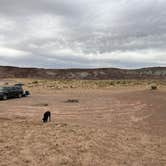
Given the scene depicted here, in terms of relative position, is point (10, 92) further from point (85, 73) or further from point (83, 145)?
point (85, 73)

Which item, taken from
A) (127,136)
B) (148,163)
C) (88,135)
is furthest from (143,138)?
(148,163)

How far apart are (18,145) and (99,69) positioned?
4154 inches

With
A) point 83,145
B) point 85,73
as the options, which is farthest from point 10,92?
point 85,73

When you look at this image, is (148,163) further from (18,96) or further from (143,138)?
(18,96)

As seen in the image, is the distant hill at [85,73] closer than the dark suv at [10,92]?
No

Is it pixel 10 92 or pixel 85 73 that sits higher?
pixel 85 73

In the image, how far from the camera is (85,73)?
10644cm

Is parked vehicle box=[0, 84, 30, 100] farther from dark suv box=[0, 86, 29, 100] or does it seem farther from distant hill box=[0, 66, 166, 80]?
distant hill box=[0, 66, 166, 80]

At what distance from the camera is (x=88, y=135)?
387 inches

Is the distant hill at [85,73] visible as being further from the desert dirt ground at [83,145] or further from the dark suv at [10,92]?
the desert dirt ground at [83,145]

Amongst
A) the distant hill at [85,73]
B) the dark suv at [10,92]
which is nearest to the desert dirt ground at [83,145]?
the dark suv at [10,92]

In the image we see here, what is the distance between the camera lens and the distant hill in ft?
333

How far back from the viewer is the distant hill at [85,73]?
101 metres

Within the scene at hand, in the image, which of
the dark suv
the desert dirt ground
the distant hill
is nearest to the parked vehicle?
the dark suv
